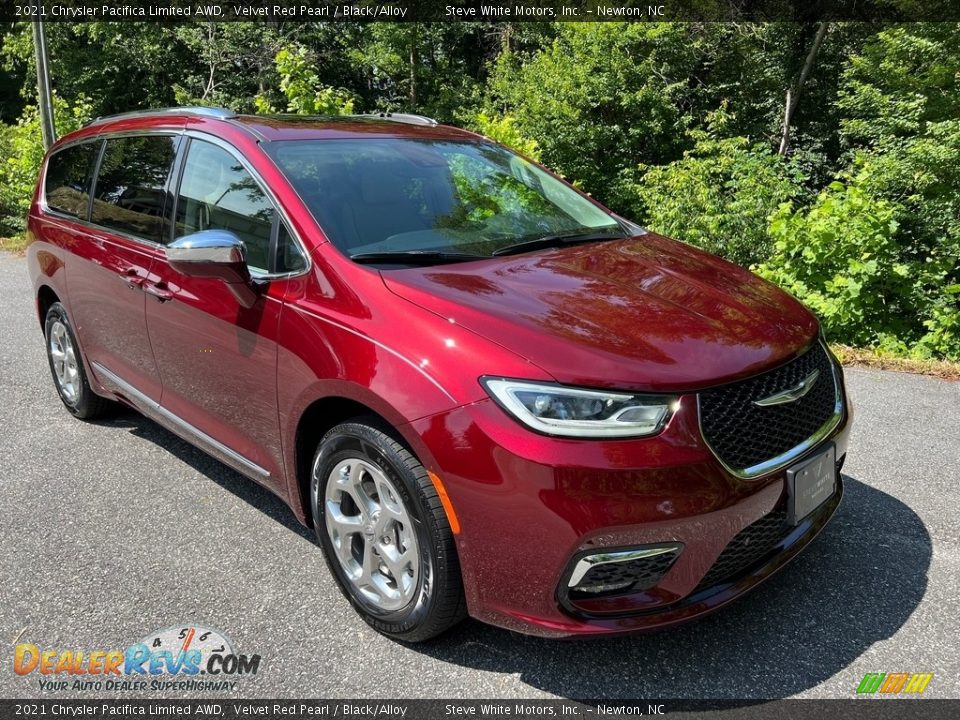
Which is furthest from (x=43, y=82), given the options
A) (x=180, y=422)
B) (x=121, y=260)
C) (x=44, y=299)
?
(x=180, y=422)

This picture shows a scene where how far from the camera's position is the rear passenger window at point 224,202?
3.01 metres

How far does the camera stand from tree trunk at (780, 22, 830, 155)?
2300 cm

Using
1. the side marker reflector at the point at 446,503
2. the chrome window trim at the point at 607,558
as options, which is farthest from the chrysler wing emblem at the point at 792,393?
the side marker reflector at the point at 446,503

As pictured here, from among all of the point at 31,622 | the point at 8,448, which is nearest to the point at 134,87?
the point at 8,448

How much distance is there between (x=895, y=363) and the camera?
226 inches

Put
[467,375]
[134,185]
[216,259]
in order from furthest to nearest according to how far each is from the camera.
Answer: [134,185] < [216,259] < [467,375]

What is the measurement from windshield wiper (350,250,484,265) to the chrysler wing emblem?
3.79ft

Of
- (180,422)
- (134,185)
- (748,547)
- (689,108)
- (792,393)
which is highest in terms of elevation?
(689,108)

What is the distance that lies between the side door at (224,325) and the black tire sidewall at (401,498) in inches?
11.4

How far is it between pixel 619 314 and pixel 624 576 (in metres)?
0.82

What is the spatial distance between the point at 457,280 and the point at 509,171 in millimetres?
1289

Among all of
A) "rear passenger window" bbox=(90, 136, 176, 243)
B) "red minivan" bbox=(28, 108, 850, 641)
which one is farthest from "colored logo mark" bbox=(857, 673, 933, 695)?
"rear passenger window" bbox=(90, 136, 176, 243)

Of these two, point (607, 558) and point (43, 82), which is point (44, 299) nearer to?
point (607, 558)

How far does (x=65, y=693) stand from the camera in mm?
2504
